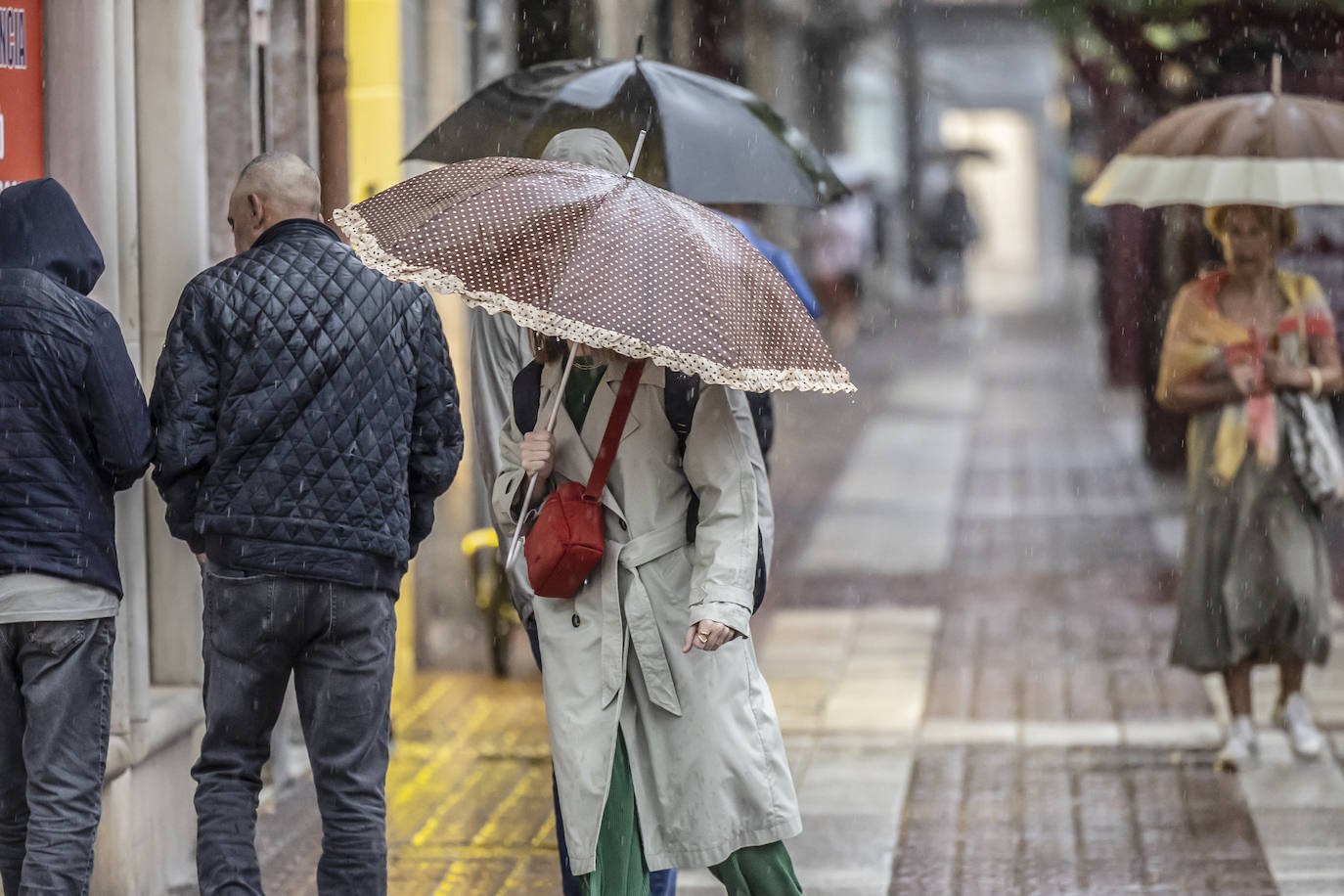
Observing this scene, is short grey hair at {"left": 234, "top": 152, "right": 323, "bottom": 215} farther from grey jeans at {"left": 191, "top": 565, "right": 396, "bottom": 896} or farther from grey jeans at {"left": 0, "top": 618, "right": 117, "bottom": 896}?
grey jeans at {"left": 0, "top": 618, "right": 117, "bottom": 896}

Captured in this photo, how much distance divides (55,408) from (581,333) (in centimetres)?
129

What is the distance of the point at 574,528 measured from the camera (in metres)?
4.29

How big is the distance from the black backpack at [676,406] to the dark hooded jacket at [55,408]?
0.84 m

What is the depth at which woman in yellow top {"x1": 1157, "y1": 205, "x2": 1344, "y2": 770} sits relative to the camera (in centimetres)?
703

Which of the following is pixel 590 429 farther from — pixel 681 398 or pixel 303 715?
pixel 303 715

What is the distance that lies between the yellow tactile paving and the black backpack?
1.73 meters

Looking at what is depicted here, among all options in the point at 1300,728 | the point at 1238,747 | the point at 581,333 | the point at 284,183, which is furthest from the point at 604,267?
the point at 1300,728

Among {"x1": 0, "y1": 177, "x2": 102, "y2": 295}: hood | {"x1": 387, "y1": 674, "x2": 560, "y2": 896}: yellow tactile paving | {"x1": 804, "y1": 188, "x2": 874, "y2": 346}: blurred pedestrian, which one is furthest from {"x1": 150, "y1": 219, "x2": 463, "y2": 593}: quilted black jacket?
{"x1": 804, "y1": 188, "x2": 874, "y2": 346}: blurred pedestrian

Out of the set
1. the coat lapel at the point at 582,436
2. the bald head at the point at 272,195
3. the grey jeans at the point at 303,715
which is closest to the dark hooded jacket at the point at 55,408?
the grey jeans at the point at 303,715

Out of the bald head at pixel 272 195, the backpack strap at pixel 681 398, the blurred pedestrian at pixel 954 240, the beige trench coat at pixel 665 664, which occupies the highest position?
the bald head at pixel 272 195

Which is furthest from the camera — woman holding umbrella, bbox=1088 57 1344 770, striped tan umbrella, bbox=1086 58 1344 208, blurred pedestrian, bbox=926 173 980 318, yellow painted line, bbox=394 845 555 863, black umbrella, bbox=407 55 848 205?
blurred pedestrian, bbox=926 173 980 318

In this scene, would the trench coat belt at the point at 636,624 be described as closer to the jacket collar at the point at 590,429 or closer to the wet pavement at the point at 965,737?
the jacket collar at the point at 590,429

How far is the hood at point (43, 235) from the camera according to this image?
4.55 meters

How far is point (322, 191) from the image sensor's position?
748 cm
